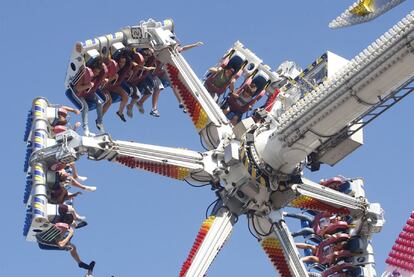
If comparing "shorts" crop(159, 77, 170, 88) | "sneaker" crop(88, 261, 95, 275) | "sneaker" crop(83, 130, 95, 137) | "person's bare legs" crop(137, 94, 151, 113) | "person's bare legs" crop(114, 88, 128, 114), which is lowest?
"sneaker" crop(88, 261, 95, 275)

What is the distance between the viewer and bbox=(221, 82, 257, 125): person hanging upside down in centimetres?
7738

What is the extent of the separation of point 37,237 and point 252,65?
15705mm

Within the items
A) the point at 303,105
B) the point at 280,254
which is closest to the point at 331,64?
the point at 303,105

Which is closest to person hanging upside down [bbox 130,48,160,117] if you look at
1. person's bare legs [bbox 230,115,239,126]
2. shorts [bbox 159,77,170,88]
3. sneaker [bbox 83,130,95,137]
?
shorts [bbox 159,77,170,88]

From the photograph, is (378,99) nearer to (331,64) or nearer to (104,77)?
(331,64)

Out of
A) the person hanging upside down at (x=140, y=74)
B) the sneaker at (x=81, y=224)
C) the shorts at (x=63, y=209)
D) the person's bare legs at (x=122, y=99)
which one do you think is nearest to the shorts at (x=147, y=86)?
the person hanging upside down at (x=140, y=74)

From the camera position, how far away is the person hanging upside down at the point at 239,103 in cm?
7738

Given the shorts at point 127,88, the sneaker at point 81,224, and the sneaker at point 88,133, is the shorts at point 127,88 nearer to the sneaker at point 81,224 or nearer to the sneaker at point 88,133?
the sneaker at point 88,133

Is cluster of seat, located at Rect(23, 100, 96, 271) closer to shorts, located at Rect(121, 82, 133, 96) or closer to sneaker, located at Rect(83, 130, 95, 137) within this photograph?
sneaker, located at Rect(83, 130, 95, 137)

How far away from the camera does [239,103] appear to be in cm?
7738

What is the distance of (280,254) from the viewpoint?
71562mm

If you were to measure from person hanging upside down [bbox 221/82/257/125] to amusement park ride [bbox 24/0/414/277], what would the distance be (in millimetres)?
467

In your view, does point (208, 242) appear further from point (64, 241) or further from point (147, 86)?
point (147, 86)

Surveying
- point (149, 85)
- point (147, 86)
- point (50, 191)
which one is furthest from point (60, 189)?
point (149, 85)
